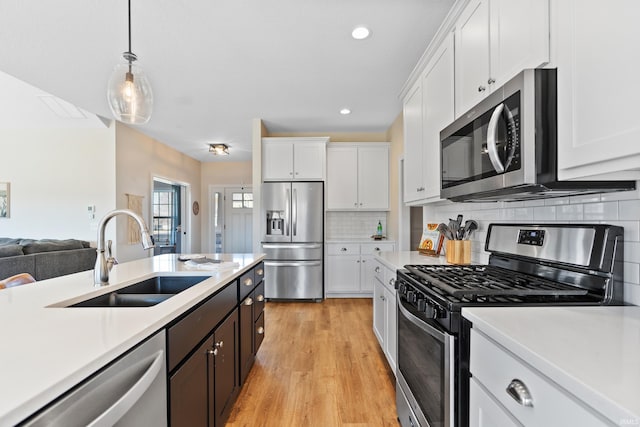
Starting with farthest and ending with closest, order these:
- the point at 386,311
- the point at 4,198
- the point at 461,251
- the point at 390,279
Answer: the point at 4,198 < the point at 386,311 < the point at 390,279 < the point at 461,251

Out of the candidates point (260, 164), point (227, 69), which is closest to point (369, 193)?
point (260, 164)

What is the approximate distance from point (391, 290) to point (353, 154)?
297 cm

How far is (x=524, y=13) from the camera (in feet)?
3.99

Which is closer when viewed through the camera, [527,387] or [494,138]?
[527,387]

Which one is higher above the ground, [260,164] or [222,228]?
[260,164]

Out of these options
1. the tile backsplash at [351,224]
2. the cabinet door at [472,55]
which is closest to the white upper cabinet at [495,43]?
the cabinet door at [472,55]

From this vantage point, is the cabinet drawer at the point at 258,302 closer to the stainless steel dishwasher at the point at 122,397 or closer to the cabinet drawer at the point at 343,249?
the stainless steel dishwasher at the point at 122,397

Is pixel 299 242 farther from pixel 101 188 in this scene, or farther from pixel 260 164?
pixel 101 188

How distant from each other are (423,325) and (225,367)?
41.8 inches

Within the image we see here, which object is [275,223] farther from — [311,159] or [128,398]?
[128,398]

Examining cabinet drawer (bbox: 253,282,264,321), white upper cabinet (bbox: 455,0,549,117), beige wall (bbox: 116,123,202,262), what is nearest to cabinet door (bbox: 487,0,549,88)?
white upper cabinet (bbox: 455,0,549,117)

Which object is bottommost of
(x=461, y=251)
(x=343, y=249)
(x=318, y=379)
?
(x=318, y=379)

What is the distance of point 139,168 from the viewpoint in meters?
5.17

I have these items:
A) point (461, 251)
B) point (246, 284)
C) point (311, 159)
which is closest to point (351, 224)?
point (311, 159)
